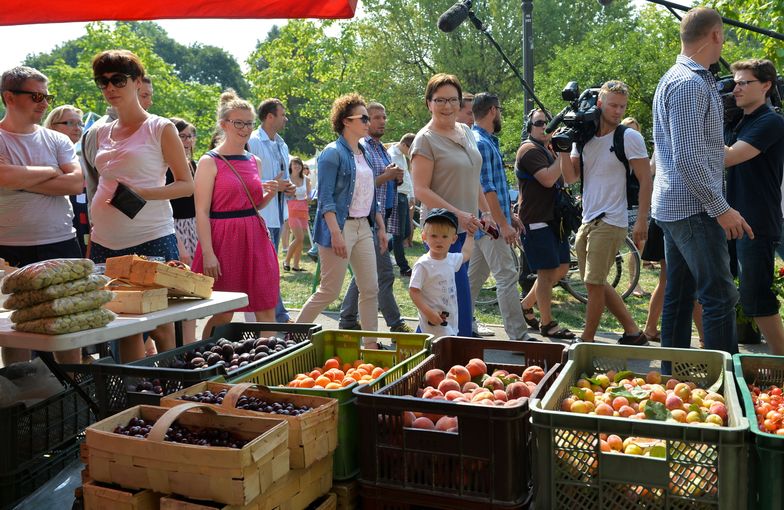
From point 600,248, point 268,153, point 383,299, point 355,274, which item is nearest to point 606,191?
point 600,248

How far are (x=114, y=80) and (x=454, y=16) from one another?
13.7ft

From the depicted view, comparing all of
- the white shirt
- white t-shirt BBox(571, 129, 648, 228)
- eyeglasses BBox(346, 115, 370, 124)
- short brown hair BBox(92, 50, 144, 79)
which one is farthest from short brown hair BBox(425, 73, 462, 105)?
the white shirt

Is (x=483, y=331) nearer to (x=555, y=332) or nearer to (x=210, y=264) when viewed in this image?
(x=555, y=332)

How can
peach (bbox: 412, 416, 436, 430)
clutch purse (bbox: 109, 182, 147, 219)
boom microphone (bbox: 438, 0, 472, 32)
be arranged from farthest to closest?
boom microphone (bbox: 438, 0, 472, 32) → clutch purse (bbox: 109, 182, 147, 219) → peach (bbox: 412, 416, 436, 430)

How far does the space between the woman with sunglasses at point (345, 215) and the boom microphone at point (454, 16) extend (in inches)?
66.2

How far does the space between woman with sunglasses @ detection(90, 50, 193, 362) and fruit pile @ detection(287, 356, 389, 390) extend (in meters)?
1.28

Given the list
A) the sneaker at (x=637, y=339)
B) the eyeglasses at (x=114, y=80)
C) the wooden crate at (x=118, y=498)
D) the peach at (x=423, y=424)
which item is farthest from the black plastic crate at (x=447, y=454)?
the sneaker at (x=637, y=339)

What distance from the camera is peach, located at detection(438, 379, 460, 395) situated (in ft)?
10.0

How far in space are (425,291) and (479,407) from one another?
2348mm

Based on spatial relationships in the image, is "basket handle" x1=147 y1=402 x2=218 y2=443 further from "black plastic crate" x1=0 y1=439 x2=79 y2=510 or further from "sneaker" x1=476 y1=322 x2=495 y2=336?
"sneaker" x1=476 y1=322 x2=495 y2=336

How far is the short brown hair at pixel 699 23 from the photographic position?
435 centimetres

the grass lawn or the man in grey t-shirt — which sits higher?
the man in grey t-shirt

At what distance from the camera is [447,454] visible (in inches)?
102

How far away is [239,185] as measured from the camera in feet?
16.4
